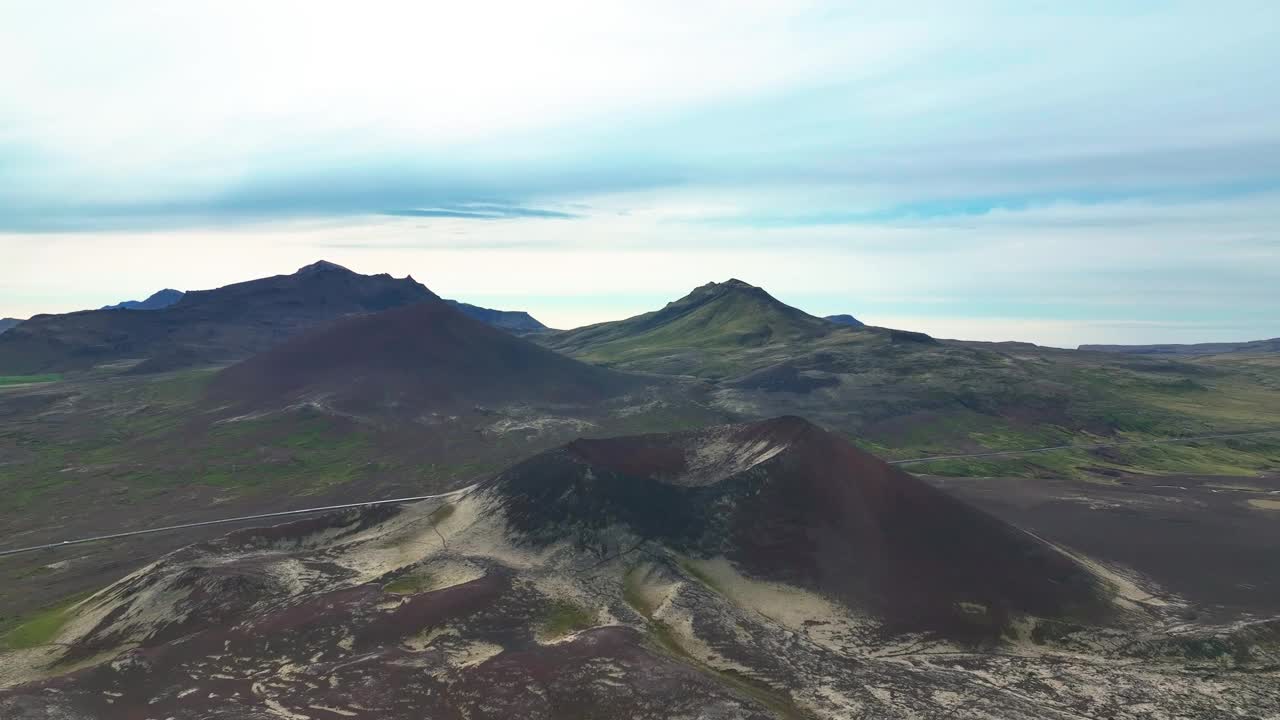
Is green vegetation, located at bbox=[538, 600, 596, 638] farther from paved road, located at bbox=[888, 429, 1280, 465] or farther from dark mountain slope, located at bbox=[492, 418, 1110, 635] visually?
paved road, located at bbox=[888, 429, 1280, 465]

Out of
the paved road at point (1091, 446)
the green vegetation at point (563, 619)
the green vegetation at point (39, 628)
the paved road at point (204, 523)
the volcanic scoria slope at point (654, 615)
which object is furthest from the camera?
the paved road at point (1091, 446)

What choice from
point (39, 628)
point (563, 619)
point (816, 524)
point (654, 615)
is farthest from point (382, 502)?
point (816, 524)

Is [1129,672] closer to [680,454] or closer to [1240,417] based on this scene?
[680,454]

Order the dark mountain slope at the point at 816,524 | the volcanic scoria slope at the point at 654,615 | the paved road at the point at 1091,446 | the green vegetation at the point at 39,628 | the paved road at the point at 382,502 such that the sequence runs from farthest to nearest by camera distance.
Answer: the paved road at the point at 1091,446
the paved road at the point at 382,502
the dark mountain slope at the point at 816,524
the green vegetation at the point at 39,628
the volcanic scoria slope at the point at 654,615

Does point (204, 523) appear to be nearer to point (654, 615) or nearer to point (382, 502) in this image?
point (382, 502)

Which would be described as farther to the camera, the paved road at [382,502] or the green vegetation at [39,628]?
the paved road at [382,502]

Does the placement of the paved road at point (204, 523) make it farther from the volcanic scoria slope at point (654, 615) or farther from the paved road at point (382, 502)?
the volcanic scoria slope at point (654, 615)

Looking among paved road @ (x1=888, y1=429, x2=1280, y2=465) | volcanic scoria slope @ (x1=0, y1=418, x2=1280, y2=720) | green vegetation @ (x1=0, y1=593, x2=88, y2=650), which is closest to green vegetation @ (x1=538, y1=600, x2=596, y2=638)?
volcanic scoria slope @ (x1=0, y1=418, x2=1280, y2=720)

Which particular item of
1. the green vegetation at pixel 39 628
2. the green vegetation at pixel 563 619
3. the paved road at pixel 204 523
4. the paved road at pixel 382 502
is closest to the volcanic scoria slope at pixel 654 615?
the green vegetation at pixel 563 619
